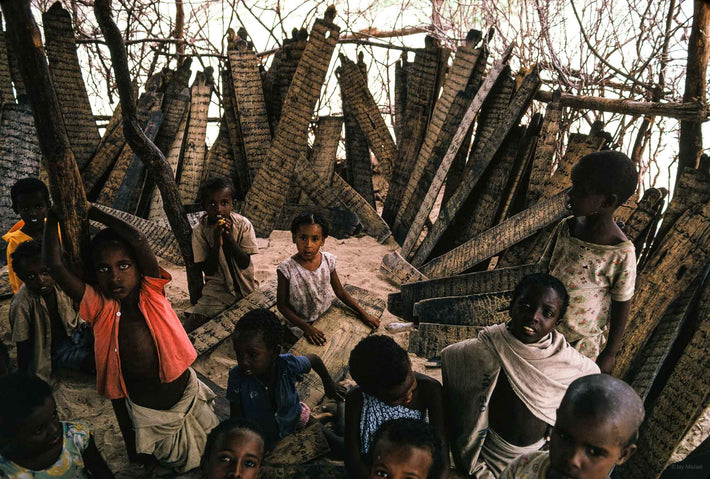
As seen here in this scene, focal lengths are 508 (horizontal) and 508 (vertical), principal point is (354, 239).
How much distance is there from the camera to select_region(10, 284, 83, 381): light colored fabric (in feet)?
9.87

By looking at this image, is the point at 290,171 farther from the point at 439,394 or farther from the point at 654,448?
the point at 654,448

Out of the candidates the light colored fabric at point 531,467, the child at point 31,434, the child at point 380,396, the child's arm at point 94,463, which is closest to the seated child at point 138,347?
the child's arm at point 94,463

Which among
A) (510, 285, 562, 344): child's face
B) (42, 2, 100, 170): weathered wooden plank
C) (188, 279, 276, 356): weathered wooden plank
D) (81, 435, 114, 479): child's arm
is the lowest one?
(81, 435, 114, 479): child's arm

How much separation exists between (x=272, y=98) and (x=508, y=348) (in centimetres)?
443

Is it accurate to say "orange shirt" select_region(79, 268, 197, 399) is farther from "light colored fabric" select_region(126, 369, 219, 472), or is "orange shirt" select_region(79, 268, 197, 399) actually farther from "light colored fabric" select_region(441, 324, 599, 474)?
"light colored fabric" select_region(441, 324, 599, 474)

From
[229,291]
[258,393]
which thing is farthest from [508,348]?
[229,291]

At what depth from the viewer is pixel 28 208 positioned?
325 cm

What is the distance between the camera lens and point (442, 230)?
492 centimetres

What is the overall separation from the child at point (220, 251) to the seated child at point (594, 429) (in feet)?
8.39

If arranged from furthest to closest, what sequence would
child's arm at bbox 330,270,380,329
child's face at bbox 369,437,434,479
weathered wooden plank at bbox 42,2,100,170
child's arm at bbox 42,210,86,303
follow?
weathered wooden plank at bbox 42,2,100,170 < child's arm at bbox 330,270,380,329 < child's arm at bbox 42,210,86,303 < child's face at bbox 369,437,434,479

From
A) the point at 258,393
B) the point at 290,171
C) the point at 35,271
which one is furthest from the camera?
the point at 290,171

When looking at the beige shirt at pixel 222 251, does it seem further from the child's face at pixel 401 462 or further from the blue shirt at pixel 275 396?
the child's face at pixel 401 462

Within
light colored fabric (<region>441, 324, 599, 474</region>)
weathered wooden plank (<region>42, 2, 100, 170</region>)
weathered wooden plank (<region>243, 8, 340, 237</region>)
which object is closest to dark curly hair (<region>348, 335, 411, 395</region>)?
light colored fabric (<region>441, 324, 599, 474</region>)

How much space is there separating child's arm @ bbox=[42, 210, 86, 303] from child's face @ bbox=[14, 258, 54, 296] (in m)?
0.79
